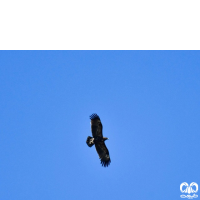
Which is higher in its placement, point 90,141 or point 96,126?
point 96,126

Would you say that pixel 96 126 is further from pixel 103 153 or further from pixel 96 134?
pixel 103 153

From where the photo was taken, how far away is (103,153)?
1446 cm

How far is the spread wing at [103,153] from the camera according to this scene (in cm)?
1422

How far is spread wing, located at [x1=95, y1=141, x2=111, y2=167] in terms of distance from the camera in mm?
14219

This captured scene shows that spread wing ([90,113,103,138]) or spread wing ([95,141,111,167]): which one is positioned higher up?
spread wing ([90,113,103,138])

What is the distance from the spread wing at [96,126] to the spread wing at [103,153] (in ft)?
1.90

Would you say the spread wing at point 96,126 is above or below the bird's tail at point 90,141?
above

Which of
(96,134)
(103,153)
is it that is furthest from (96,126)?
(103,153)

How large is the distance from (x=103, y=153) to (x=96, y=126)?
5.32ft

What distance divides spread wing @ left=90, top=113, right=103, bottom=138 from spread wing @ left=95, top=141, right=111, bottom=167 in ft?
1.90
